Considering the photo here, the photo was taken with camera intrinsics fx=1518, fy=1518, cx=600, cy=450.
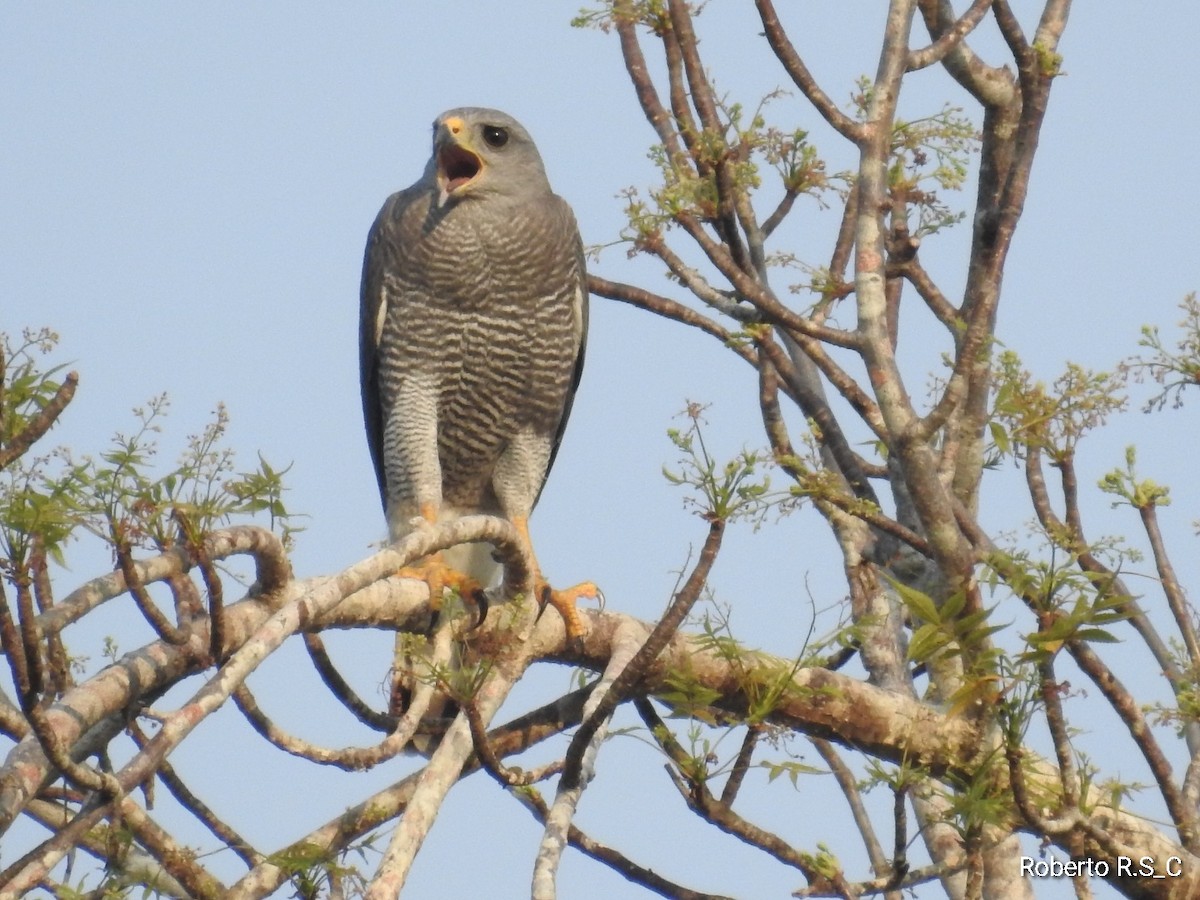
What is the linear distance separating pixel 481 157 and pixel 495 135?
137 mm

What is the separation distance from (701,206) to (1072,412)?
1373 millimetres

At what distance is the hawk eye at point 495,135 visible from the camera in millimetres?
6746

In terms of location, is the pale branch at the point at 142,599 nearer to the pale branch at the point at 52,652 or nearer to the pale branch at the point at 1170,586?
the pale branch at the point at 52,652

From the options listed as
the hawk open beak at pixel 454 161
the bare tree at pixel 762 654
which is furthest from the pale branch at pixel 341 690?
the hawk open beak at pixel 454 161

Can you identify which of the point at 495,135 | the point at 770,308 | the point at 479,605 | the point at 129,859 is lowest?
the point at 129,859

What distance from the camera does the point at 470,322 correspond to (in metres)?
6.47

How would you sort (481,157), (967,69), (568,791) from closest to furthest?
1. (568,791)
2. (967,69)
3. (481,157)

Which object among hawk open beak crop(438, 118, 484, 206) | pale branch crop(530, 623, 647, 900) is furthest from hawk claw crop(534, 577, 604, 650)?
hawk open beak crop(438, 118, 484, 206)

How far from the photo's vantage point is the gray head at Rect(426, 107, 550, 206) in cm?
662

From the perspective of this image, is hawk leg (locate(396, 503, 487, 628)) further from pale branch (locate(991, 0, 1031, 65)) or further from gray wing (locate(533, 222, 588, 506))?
pale branch (locate(991, 0, 1031, 65))

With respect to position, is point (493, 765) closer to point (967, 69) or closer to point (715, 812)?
point (715, 812)

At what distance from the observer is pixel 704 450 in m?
3.33

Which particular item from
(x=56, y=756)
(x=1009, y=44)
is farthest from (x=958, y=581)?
(x=56, y=756)

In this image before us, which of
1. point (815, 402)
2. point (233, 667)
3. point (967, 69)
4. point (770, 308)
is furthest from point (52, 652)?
point (967, 69)
